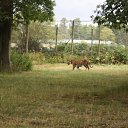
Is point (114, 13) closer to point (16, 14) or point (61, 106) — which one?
point (61, 106)

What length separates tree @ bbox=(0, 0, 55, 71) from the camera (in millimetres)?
20531

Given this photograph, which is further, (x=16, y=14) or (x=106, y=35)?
(x=106, y=35)

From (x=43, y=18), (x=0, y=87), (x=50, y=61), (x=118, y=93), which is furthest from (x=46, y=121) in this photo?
(x=50, y=61)

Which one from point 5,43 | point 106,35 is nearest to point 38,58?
point 5,43

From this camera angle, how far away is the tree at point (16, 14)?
808 inches

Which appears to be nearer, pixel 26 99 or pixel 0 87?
pixel 26 99

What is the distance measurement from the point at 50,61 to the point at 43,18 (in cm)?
1249

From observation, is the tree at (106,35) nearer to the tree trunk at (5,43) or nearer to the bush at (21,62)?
the bush at (21,62)

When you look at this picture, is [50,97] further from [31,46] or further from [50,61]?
[31,46]

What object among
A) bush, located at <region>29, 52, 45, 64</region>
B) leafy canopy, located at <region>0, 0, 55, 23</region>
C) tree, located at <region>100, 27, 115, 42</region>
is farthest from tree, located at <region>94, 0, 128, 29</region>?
tree, located at <region>100, 27, 115, 42</region>

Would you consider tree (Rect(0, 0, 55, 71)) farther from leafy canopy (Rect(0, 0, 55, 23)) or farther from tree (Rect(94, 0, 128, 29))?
tree (Rect(94, 0, 128, 29))

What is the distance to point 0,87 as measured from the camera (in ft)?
49.1

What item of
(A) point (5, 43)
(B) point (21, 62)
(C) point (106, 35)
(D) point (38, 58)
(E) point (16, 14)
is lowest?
(D) point (38, 58)

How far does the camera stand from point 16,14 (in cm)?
2136
